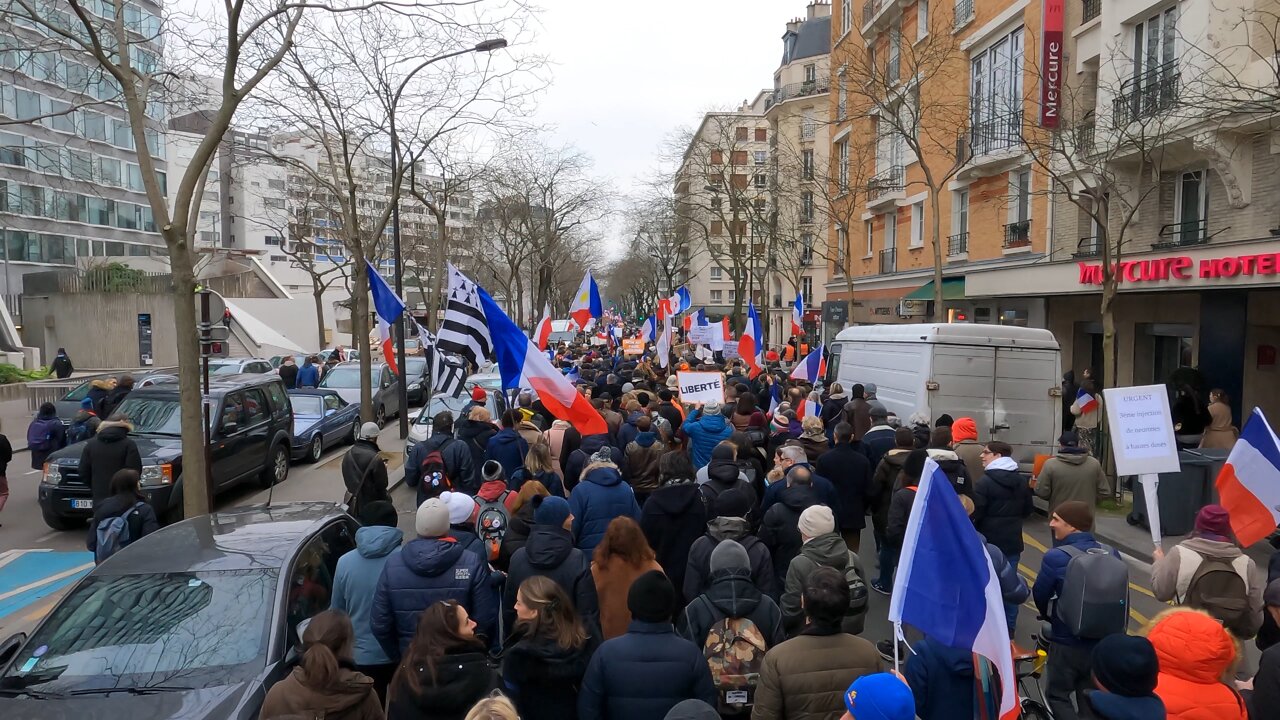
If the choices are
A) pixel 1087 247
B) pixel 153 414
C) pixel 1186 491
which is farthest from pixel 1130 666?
pixel 1087 247

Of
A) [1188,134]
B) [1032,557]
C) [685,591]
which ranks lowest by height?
[1032,557]

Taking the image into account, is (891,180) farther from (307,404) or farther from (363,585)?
(363,585)

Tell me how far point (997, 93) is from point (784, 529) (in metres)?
18.3

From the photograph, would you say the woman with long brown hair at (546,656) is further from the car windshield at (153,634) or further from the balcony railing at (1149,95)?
the balcony railing at (1149,95)

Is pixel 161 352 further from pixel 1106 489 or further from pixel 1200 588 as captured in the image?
pixel 1200 588

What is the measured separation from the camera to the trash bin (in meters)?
10.0

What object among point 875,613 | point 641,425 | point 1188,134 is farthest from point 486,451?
point 1188,134

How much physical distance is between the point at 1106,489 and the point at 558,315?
253 feet

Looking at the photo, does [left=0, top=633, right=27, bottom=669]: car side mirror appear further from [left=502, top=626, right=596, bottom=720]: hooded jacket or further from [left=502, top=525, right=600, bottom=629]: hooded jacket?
[left=502, top=626, right=596, bottom=720]: hooded jacket

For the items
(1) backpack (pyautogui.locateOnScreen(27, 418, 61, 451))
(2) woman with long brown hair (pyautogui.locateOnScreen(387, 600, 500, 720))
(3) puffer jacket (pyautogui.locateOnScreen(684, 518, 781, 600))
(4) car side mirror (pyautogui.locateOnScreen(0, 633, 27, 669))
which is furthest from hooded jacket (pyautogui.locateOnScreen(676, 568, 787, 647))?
(1) backpack (pyautogui.locateOnScreen(27, 418, 61, 451))

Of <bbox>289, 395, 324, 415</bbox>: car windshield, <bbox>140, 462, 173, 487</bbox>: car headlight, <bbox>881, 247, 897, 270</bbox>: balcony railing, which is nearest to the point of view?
<bbox>140, 462, 173, 487</bbox>: car headlight

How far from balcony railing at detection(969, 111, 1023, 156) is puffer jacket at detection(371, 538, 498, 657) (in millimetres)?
19152

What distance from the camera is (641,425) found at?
8.98 metres

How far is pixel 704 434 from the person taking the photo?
30.5 ft
